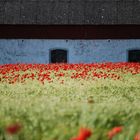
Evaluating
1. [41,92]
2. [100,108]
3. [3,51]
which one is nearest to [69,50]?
[3,51]

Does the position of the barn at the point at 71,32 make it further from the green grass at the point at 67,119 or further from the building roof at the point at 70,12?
the green grass at the point at 67,119

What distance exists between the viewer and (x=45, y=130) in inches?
143

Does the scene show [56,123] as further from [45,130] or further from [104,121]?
[104,121]

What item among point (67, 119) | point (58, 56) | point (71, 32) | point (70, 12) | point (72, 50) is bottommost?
point (67, 119)

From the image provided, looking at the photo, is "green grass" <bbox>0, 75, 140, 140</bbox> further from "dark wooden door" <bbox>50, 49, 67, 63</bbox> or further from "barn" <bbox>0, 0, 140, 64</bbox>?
"dark wooden door" <bbox>50, 49, 67, 63</bbox>

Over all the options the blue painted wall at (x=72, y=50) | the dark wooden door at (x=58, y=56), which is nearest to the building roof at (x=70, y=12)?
the blue painted wall at (x=72, y=50)

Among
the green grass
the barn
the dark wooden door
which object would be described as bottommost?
the green grass

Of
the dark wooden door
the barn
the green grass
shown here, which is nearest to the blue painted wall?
the barn

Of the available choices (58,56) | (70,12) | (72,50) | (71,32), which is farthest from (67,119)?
(70,12)

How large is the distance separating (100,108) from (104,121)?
489 millimetres

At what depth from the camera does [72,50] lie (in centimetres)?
2644

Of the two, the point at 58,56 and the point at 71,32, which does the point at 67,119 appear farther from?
the point at 71,32

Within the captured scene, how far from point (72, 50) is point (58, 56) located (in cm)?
106

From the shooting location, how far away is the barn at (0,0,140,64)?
86.9 ft
